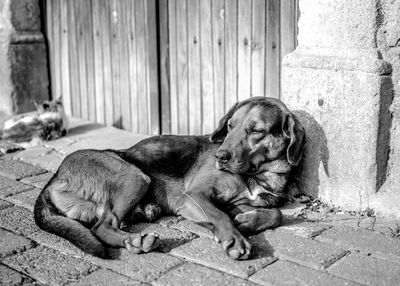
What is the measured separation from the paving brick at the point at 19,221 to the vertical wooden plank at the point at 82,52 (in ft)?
10.8

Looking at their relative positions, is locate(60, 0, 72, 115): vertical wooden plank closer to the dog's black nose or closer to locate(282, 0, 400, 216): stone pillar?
locate(282, 0, 400, 216): stone pillar

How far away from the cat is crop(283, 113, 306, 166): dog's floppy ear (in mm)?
3590

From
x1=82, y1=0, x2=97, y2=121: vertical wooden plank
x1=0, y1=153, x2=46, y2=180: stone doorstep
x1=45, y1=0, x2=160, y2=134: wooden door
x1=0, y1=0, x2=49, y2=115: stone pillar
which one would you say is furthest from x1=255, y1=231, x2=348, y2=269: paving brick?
x1=0, y1=0, x2=49, y2=115: stone pillar

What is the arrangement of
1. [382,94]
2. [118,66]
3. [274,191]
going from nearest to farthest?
1. [382,94]
2. [274,191]
3. [118,66]

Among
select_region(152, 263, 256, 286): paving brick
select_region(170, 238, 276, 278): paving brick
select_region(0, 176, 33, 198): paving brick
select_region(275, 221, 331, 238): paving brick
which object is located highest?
select_region(0, 176, 33, 198): paving brick

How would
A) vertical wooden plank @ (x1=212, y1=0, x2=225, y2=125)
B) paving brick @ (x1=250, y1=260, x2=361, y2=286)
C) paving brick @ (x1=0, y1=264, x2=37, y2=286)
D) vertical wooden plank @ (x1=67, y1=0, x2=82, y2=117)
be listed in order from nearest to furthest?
paving brick @ (x1=250, y1=260, x2=361, y2=286) → paving brick @ (x1=0, y1=264, x2=37, y2=286) → vertical wooden plank @ (x1=212, y1=0, x2=225, y2=125) → vertical wooden plank @ (x1=67, y1=0, x2=82, y2=117)

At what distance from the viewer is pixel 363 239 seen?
13.0 ft

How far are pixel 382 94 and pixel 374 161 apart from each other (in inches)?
20.3

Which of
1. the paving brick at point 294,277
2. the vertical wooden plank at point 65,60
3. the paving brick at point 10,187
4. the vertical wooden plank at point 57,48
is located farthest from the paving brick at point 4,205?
the vertical wooden plank at point 57,48

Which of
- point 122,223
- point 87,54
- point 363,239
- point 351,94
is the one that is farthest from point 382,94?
point 87,54

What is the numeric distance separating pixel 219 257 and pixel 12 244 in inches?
58.0

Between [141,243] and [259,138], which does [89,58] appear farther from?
[141,243]

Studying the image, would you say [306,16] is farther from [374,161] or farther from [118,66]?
[118,66]

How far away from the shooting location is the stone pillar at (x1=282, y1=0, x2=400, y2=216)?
4.35 m
